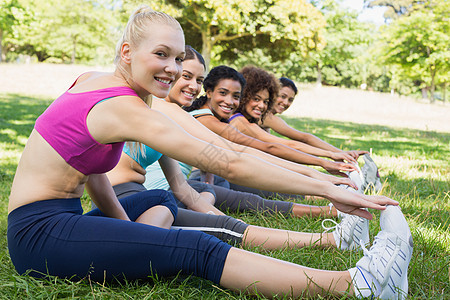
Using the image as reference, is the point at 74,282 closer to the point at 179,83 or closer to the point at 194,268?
the point at 194,268

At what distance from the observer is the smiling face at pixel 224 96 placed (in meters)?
3.89

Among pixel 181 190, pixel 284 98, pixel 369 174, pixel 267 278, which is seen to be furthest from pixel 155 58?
pixel 284 98

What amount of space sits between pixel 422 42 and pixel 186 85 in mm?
29685

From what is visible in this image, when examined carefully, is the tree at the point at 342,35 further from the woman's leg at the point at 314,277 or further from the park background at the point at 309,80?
the woman's leg at the point at 314,277

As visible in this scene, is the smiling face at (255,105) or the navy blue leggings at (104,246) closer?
the navy blue leggings at (104,246)

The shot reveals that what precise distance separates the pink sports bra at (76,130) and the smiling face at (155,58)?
0.15 m

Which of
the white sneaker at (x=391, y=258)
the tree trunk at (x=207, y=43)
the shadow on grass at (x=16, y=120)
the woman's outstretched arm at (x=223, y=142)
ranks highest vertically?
the tree trunk at (x=207, y=43)

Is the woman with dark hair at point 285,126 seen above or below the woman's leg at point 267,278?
above

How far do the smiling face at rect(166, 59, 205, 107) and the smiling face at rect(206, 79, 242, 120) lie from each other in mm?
408

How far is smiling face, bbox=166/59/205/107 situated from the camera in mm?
3459

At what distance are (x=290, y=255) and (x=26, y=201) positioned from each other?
1504 millimetres

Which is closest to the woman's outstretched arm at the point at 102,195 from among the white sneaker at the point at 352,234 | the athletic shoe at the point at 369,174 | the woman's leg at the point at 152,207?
the woman's leg at the point at 152,207

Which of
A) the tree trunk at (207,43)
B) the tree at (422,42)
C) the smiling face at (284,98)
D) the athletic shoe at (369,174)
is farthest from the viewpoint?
the tree at (422,42)

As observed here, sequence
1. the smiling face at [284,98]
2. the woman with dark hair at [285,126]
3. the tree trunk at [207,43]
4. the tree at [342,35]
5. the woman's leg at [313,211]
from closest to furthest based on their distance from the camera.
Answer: the woman's leg at [313,211] → the woman with dark hair at [285,126] → the smiling face at [284,98] → the tree trunk at [207,43] → the tree at [342,35]
